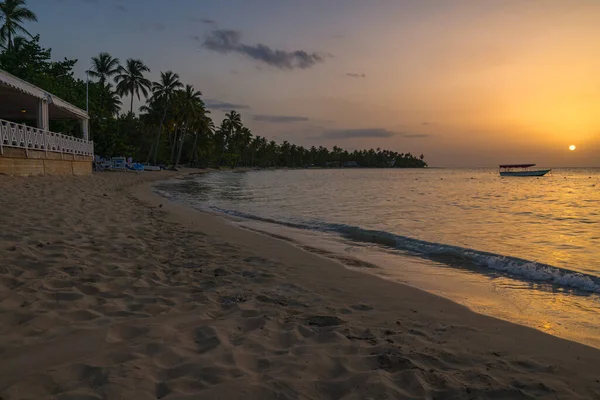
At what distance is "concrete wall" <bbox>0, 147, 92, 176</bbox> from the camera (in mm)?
15250

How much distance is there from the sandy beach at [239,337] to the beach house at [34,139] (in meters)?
11.9

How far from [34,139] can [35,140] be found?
0.13m

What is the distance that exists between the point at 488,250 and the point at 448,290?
12.0 feet

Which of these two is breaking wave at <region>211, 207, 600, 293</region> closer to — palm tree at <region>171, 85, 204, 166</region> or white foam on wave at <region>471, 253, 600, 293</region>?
white foam on wave at <region>471, 253, 600, 293</region>

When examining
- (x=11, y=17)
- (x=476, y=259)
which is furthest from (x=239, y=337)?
(x=11, y=17)

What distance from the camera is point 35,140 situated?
17688mm

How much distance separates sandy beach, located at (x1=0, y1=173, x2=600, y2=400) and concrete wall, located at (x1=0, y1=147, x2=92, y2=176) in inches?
457

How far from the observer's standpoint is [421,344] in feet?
11.1

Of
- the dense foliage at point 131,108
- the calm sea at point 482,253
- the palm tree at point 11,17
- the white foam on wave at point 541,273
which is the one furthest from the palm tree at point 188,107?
the white foam on wave at point 541,273

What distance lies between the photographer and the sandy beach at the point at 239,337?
2.53m

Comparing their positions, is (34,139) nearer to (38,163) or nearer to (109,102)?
(38,163)

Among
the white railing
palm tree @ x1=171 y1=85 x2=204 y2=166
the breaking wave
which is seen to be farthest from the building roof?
palm tree @ x1=171 y1=85 x2=204 y2=166

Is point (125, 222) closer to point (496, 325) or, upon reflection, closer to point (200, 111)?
point (496, 325)

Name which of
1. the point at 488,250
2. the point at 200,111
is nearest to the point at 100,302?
the point at 488,250
